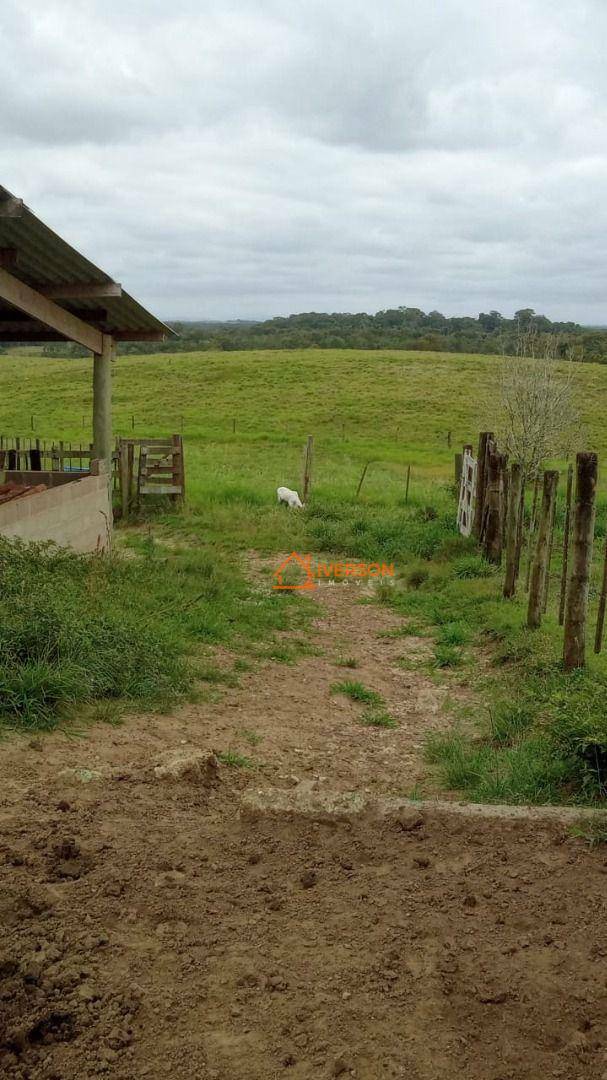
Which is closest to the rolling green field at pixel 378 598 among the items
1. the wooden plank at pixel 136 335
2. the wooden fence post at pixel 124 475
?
the wooden fence post at pixel 124 475

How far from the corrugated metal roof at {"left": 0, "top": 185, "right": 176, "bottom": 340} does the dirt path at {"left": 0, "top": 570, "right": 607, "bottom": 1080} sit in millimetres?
4992

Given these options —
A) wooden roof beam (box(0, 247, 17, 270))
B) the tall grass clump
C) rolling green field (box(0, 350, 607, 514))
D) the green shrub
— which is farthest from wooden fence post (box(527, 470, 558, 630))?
rolling green field (box(0, 350, 607, 514))

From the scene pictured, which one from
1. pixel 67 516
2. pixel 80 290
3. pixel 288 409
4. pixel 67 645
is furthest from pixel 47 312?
pixel 288 409

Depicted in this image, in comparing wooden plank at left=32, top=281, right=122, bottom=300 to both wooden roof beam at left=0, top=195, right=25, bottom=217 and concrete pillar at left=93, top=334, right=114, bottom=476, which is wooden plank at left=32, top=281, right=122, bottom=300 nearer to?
concrete pillar at left=93, top=334, right=114, bottom=476

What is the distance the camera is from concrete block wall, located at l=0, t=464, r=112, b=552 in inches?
342

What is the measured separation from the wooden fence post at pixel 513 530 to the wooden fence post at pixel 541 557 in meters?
1.28

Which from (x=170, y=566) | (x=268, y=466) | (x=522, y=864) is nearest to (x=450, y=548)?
(x=170, y=566)

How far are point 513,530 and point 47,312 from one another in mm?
5773

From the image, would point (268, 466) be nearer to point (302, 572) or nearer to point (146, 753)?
point (302, 572)

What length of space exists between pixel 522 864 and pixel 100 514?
859 centimetres

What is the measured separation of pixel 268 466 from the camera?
2580 cm

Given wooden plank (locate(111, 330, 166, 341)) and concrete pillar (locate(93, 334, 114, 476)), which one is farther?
wooden plank (locate(111, 330, 166, 341))

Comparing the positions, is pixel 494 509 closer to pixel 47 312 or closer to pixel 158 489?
pixel 47 312

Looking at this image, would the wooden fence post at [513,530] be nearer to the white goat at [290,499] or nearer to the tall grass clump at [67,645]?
the tall grass clump at [67,645]
